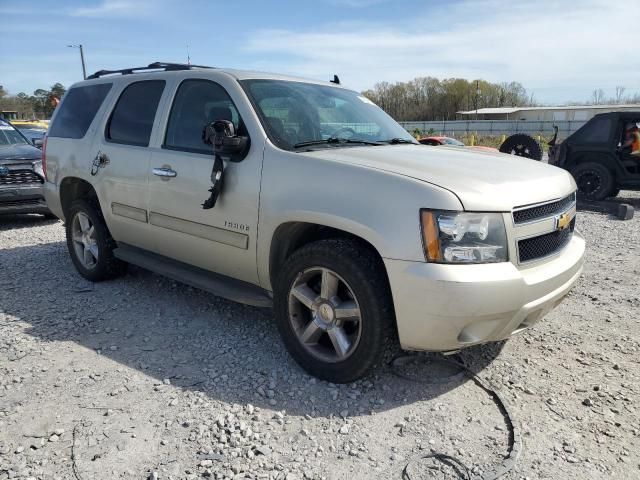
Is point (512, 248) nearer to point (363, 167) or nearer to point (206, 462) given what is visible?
point (363, 167)

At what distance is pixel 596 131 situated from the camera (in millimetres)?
10539

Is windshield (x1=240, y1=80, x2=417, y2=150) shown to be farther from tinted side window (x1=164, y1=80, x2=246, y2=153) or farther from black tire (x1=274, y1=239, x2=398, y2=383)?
black tire (x1=274, y1=239, x2=398, y2=383)

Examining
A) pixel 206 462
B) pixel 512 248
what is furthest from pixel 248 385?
pixel 512 248

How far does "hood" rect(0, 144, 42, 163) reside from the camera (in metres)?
8.05

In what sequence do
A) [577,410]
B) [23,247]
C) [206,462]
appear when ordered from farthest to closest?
[23,247] < [577,410] < [206,462]

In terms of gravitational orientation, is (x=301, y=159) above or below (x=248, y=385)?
above

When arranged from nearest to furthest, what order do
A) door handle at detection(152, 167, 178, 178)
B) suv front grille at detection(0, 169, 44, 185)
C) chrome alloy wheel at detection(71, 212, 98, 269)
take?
door handle at detection(152, 167, 178, 178) < chrome alloy wheel at detection(71, 212, 98, 269) < suv front grille at detection(0, 169, 44, 185)

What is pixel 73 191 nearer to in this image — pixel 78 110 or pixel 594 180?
pixel 78 110

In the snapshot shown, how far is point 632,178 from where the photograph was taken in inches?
395

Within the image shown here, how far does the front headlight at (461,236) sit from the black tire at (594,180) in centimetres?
881

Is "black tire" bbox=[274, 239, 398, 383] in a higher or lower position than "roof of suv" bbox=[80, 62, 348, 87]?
lower

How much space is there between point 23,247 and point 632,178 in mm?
10545

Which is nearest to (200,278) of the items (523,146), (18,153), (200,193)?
(200,193)

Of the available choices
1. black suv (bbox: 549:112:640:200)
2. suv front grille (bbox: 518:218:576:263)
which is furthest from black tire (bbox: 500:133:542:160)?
suv front grille (bbox: 518:218:576:263)
